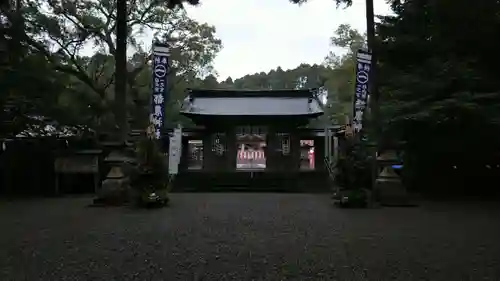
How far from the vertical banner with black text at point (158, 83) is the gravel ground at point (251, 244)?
453 cm

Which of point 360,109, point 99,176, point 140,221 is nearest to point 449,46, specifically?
point 360,109

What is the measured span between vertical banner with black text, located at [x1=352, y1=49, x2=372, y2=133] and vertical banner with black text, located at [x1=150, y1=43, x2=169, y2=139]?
18.3 feet

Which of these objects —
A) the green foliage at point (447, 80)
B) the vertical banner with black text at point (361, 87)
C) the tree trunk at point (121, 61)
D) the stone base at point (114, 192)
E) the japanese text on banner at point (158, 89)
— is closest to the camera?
the green foliage at point (447, 80)

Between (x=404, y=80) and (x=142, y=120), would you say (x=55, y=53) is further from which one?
(x=404, y=80)

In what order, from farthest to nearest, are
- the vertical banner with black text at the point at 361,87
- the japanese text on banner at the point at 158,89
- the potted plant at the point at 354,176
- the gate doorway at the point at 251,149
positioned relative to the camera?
the gate doorway at the point at 251,149, the japanese text on banner at the point at 158,89, the vertical banner with black text at the point at 361,87, the potted plant at the point at 354,176

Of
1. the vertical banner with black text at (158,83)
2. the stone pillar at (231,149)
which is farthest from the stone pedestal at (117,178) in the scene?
the stone pillar at (231,149)

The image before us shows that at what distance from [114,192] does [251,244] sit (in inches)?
278

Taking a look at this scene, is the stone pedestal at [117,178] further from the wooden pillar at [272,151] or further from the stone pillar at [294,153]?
the stone pillar at [294,153]

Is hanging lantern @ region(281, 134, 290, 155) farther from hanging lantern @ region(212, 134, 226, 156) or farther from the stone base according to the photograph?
the stone base

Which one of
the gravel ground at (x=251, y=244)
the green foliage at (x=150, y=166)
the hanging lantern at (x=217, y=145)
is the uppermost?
the hanging lantern at (x=217, y=145)

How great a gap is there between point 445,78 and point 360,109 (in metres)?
2.88

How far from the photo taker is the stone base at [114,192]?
505 inches

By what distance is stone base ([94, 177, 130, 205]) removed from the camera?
12828mm

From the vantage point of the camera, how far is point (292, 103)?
Answer: 78.4ft
